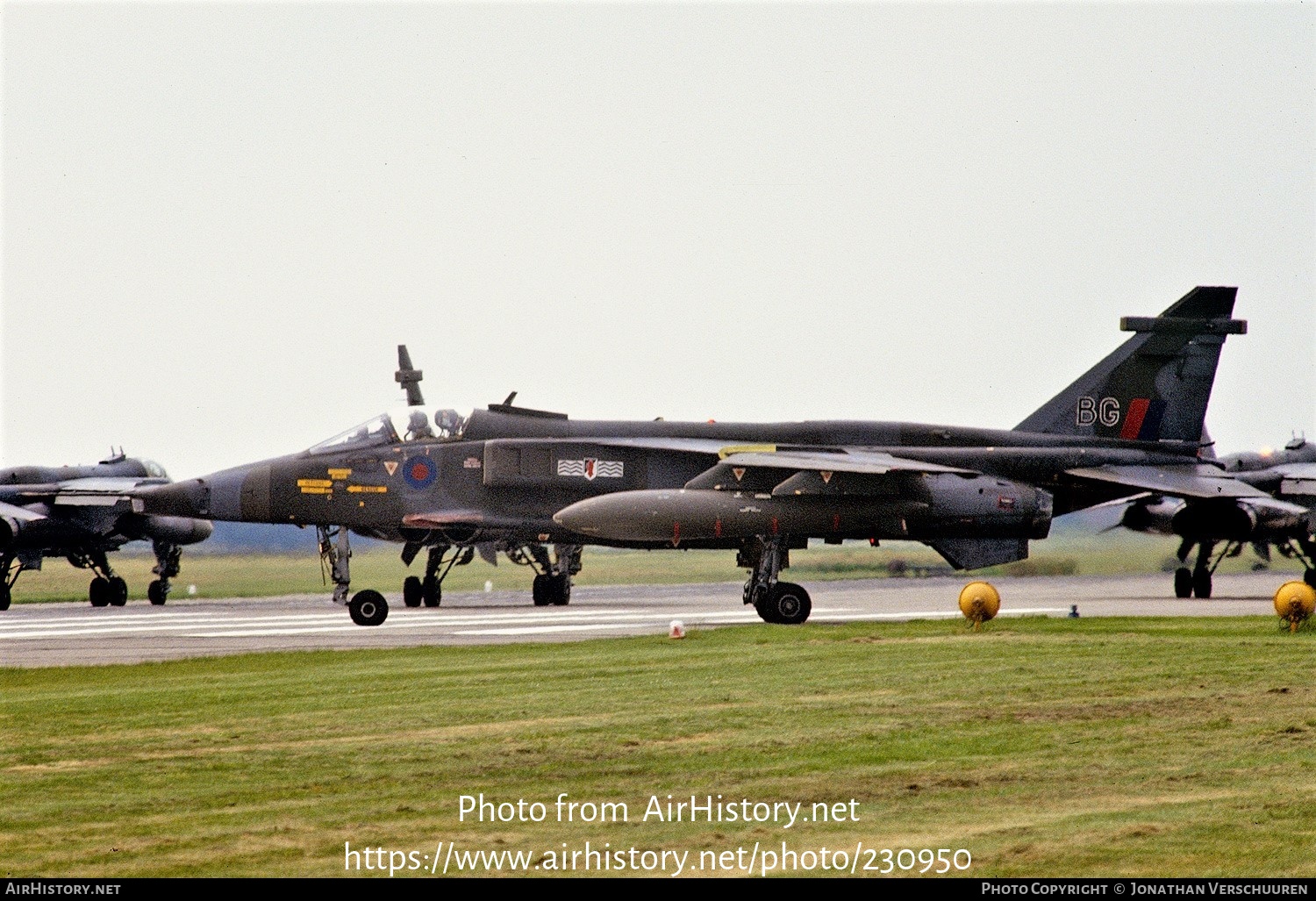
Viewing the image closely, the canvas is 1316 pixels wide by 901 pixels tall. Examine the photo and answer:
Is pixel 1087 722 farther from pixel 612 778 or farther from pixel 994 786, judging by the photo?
pixel 612 778

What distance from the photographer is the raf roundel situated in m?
24.3

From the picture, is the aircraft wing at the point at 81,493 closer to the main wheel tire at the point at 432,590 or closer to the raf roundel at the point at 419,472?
the main wheel tire at the point at 432,590

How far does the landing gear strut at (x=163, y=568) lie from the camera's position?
3578 cm

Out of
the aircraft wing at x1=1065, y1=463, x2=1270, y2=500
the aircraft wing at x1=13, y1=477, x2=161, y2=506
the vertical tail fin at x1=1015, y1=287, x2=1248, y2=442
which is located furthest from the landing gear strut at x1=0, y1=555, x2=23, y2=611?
the aircraft wing at x1=1065, y1=463, x2=1270, y2=500

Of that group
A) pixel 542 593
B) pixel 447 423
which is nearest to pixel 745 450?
pixel 447 423

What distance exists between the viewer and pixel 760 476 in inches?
878

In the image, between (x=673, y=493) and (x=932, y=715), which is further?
(x=673, y=493)

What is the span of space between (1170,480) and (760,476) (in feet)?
22.2

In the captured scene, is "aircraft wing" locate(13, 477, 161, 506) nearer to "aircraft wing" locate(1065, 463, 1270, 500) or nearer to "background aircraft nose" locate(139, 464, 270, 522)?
"background aircraft nose" locate(139, 464, 270, 522)

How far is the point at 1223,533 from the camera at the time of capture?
30.8 metres

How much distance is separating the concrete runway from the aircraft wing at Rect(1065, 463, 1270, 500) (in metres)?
1.92

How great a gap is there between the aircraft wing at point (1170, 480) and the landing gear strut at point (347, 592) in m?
10.5

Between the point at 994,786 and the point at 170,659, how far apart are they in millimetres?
11523
